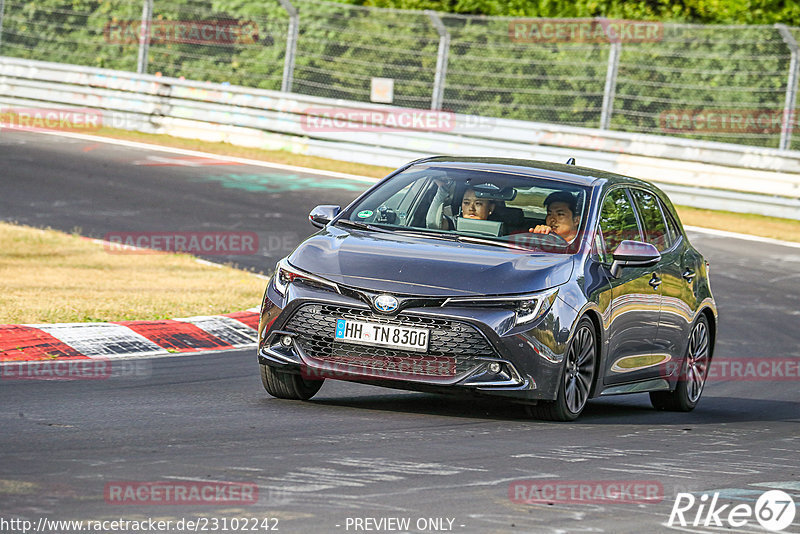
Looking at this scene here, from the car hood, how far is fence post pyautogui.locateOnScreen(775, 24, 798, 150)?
14328 millimetres

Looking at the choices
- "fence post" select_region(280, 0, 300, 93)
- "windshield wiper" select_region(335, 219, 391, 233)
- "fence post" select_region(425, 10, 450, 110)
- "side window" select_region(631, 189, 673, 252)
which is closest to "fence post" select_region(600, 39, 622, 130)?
"fence post" select_region(425, 10, 450, 110)

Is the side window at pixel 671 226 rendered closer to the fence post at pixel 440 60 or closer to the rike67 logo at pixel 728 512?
the rike67 logo at pixel 728 512

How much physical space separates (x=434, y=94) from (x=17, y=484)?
18883 millimetres

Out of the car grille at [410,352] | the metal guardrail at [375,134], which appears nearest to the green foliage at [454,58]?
the metal guardrail at [375,134]

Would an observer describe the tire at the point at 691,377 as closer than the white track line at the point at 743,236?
Yes

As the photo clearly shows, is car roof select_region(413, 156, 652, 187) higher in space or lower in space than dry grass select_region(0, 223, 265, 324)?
higher

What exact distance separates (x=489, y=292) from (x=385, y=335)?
61 cm

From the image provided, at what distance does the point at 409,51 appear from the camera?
2419 centimetres

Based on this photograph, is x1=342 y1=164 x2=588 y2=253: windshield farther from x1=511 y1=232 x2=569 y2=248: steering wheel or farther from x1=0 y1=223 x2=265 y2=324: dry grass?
x1=0 y1=223 x2=265 y2=324: dry grass

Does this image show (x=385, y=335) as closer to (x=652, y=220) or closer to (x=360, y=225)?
(x=360, y=225)

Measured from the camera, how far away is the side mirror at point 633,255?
8734mm

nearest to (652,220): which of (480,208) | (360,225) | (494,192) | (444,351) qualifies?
(494,192)

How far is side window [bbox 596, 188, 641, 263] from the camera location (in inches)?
353

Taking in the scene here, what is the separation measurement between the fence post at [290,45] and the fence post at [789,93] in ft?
26.7
